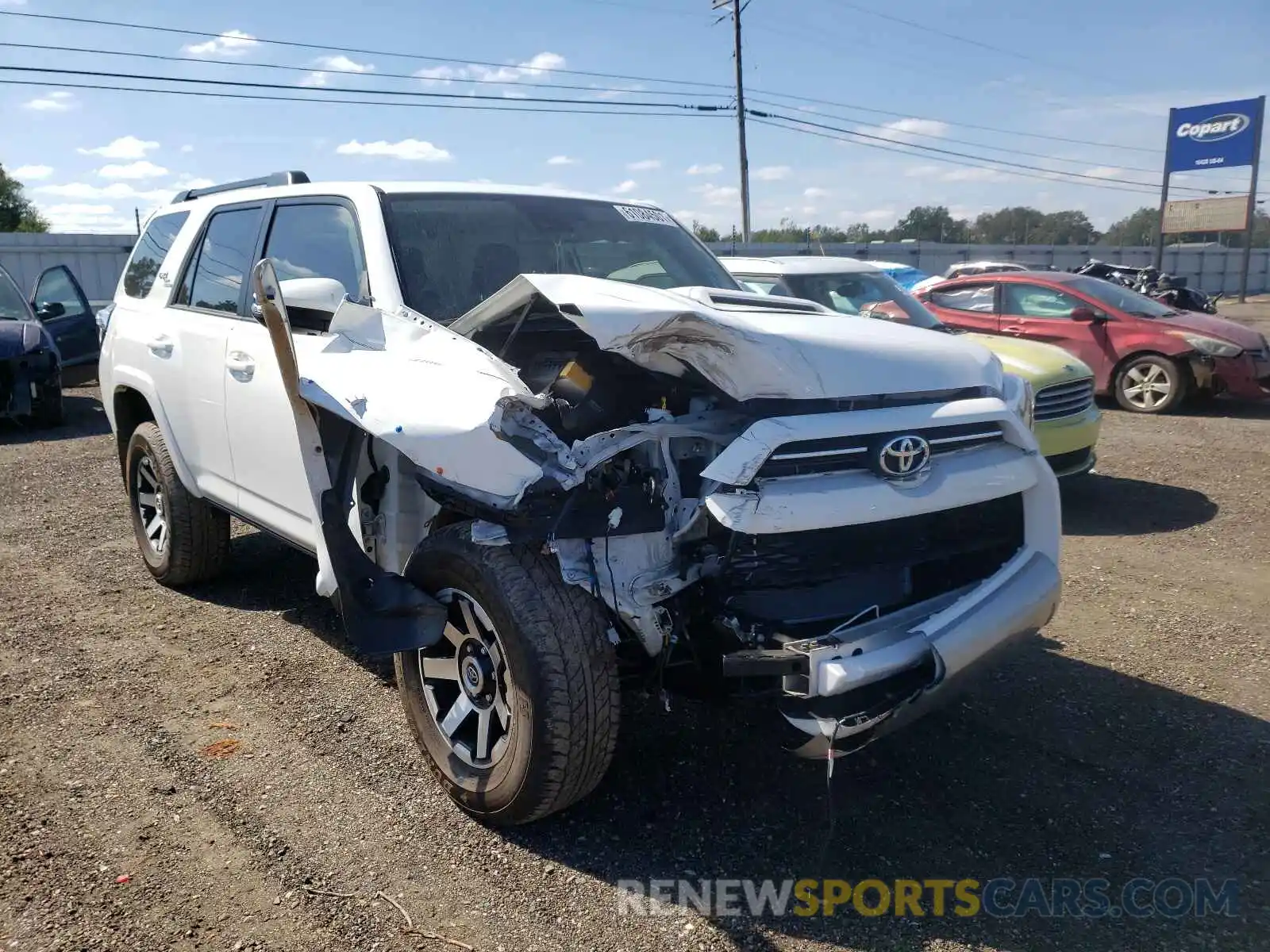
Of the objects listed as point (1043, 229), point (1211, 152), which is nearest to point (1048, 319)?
point (1211, 152)

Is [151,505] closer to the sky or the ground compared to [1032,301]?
closer to the ground

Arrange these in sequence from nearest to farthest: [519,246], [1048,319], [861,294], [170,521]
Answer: [519,246] → [170,521] → [861,294] → [1048,319]

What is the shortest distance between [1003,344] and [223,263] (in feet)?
18.7

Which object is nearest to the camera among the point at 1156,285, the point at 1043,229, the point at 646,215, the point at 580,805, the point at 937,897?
the point at 937,897

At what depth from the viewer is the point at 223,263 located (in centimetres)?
488

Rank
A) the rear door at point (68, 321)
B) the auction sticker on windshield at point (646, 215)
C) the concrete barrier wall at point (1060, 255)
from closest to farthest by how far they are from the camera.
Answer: the auction sticker on windshield at point (646, 215), the rear door at point (68, 321), the concrete barrier wall at point (1060, 255)

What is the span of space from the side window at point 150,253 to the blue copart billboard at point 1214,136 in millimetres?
35272

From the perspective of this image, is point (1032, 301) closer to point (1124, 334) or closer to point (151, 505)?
point (1124, 334)

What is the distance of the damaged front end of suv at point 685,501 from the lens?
275cm

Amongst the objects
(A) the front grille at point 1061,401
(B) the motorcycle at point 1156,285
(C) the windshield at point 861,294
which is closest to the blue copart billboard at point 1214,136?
(B) the motorcycle at point 1156,285

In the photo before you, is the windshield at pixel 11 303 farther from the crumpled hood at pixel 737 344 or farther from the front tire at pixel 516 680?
the front tire at pixel 516 680

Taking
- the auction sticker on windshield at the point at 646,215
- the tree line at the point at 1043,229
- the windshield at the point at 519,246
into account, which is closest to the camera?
the windshield at the point at 519,246

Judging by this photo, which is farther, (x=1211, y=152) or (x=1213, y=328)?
(x=1211, y=152)

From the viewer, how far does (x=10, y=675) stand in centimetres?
436
